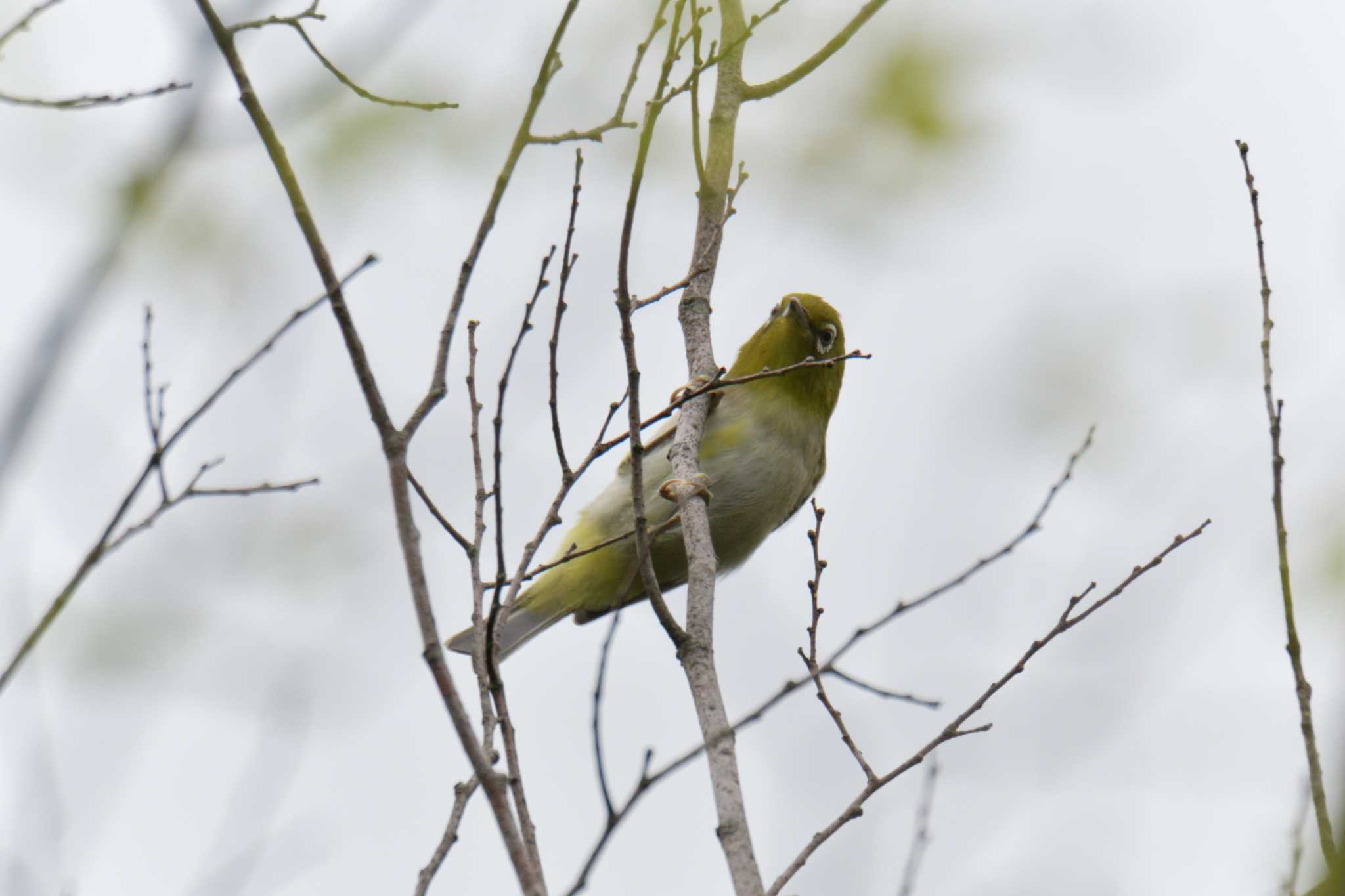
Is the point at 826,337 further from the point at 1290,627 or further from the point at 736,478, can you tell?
the point at 1290,627

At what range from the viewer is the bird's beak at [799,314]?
6.59 metres

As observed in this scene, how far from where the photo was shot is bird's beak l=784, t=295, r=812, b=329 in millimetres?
6594

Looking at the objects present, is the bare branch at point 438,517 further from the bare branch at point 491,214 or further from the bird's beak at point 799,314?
the bird's beak at point 799,314

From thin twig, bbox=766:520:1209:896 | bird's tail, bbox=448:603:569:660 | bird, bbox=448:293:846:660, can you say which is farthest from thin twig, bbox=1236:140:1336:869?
bird's tail, bbox=448:603:569:660

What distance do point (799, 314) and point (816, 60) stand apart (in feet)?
6.18

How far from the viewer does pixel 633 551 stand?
6207mm

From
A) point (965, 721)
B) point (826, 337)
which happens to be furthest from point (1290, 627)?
point (826, 337)

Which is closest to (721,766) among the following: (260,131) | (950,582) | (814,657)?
(814,657)

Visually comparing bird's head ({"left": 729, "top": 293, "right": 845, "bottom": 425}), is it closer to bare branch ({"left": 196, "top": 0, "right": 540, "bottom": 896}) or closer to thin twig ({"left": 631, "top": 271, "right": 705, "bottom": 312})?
thin twig ({"left": 631, "top": 271, "right": 705, "bottom": 312})

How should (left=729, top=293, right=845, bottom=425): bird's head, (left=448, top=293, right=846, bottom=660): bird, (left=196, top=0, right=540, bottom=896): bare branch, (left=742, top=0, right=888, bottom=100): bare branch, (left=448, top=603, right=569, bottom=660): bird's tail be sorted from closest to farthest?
(left=196, top=0, right=540, bottom=896): bare branch → (left=742, top=0, right=888, bottom=100): bare branch → (left=448, top=293, right=846, bottom=660): bird → (left=729, top=293, right=845, bottom=425): bird's head → (left=448, top=603, right=569, bottom=660): bird's tail

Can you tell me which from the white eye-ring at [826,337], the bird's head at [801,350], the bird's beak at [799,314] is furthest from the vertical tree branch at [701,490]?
the white eye-ring at [826,337]

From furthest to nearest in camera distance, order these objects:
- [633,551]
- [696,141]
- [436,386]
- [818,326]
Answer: [818,326], [633,551], [696,141], [436,386]

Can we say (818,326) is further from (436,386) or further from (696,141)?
Answer: (436,386)

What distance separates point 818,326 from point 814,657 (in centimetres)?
316
